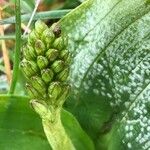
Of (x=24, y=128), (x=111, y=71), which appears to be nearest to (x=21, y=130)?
(x=24, y=128)

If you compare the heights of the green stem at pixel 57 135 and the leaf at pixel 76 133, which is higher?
the green stem at pixel 57 135

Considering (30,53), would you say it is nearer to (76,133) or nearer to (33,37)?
(33,37)

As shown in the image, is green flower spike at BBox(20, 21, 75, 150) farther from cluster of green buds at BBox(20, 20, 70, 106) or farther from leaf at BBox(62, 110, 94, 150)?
leaf at BBox(62, 110, 94, 150)

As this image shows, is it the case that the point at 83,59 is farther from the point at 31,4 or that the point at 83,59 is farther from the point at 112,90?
the point at 31,4

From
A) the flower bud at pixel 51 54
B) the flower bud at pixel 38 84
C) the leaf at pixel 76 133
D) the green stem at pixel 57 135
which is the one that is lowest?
the leaf at pixel 76 133

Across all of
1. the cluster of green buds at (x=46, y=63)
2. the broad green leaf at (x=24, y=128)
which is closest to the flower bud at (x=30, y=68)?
the cluster of green buds at (x=46, y=63)

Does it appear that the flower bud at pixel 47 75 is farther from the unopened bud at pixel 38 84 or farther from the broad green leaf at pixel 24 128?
the broad green leaf at pixel 24 128
